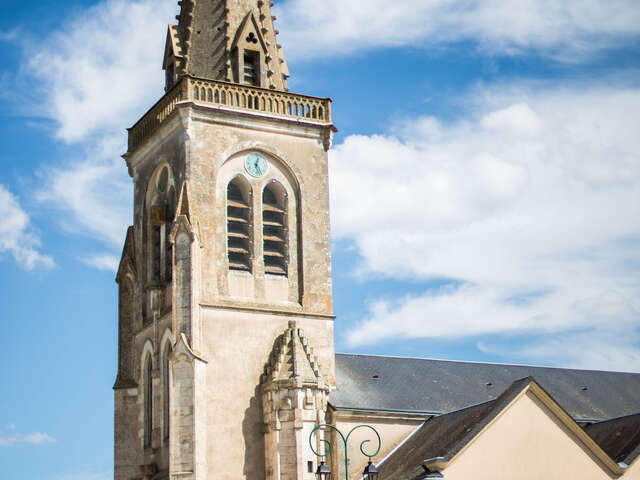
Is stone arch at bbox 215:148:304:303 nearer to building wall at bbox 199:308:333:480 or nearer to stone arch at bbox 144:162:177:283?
building wall at bbox 199:308:333:480

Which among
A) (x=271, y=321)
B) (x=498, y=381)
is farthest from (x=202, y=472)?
(x=498, y=381)

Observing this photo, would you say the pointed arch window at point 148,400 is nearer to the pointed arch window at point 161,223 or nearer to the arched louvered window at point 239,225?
the pointed arch window at point 161,223

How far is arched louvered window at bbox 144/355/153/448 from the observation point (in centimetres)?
3531

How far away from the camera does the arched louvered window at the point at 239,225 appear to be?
3506 cm

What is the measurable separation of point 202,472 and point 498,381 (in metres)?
11.9

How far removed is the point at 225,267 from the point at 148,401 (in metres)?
4.98

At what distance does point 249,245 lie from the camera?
116 feet

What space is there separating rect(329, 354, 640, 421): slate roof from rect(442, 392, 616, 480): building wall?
222 inches


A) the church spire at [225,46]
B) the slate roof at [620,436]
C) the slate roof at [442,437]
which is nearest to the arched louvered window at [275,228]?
the church spire at [225,46]

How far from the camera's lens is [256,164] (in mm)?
36156

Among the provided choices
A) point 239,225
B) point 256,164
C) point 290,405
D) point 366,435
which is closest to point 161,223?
point 239,225

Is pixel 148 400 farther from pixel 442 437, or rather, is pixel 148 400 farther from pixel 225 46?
A: pixel 225 46

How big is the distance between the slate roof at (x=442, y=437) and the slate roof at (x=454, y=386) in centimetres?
154

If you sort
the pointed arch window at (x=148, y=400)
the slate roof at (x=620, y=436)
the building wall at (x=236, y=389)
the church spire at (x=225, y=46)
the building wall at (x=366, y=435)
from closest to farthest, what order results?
the slate roof at (x=620, y=436)
the building wall at (x=236, y=389)
the building wall at (x=366, y=435)
the pointed arch window at (x=148, y=400)
the church spire at (x=225, y=46)
